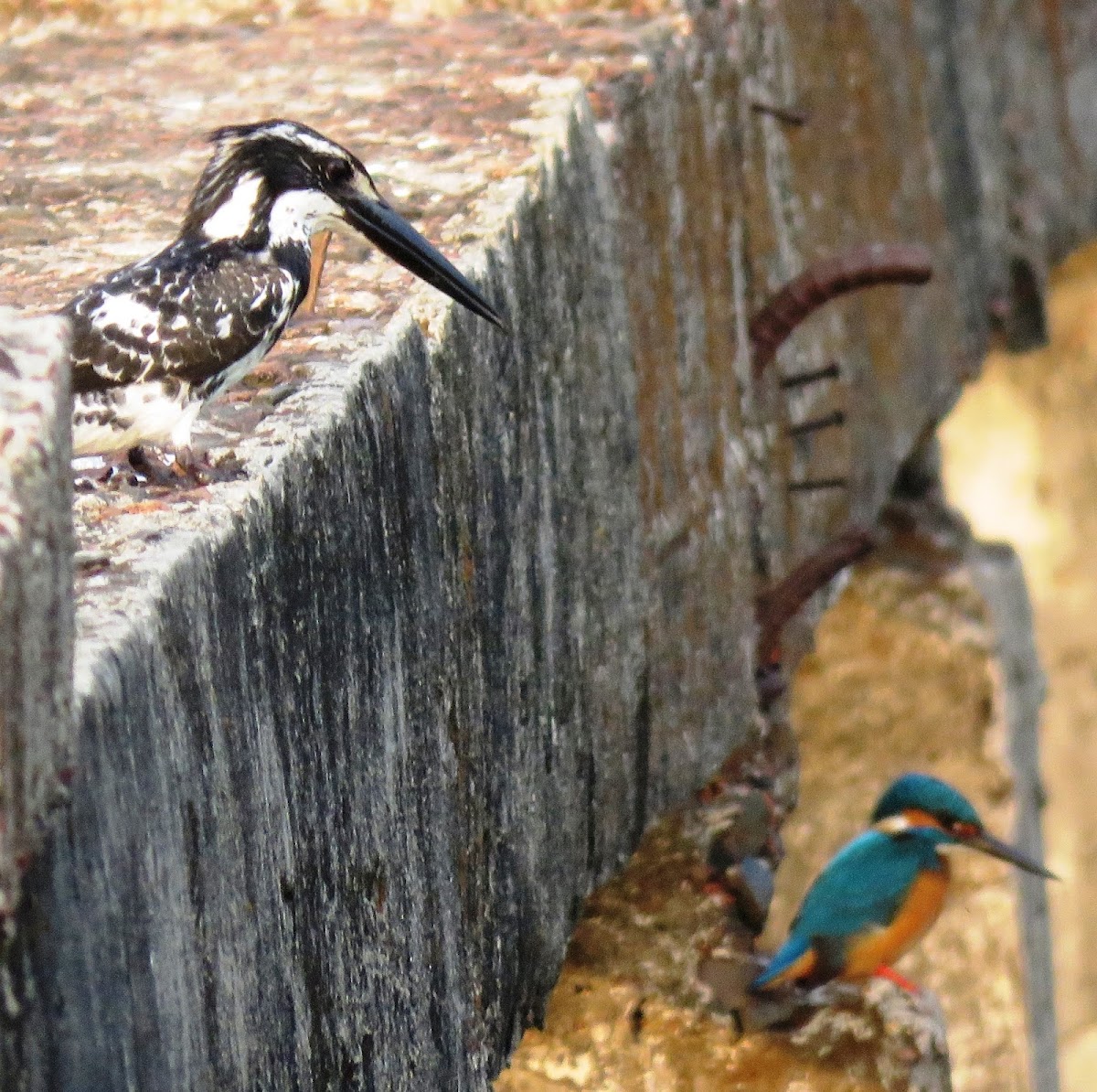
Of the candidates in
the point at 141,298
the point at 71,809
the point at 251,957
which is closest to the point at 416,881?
the point at 251,957

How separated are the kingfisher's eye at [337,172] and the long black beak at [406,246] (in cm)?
3

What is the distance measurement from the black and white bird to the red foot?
214 cm

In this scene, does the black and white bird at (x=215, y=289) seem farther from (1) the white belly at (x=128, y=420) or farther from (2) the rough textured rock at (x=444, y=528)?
(2) the rough textured rock at (x=444, y=528)

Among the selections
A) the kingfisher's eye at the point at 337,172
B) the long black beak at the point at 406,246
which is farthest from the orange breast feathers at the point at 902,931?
the kingfisher's eye at the point at 337,172

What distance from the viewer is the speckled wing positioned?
2.82 metres

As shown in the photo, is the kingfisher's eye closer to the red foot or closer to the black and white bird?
the black and white bird

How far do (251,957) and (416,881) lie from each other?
2.44 ft

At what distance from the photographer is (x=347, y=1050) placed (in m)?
2.96

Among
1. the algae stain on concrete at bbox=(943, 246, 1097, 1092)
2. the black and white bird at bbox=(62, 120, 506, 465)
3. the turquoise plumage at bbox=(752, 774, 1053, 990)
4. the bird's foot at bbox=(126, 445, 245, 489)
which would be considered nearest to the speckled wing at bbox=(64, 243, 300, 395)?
the black and white bird at bbox=(62, 120, 506, 465)

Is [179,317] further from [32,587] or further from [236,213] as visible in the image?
[32,587]

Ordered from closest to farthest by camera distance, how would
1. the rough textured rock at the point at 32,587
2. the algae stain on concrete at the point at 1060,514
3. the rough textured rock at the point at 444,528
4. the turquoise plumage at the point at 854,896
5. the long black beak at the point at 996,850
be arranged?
the rough textured rock at the point at 32,587 → the rough textured rock at the point at 444,528 → the turquoise plumage at the point at 854,896 → the long black beak at the point at 996,850 → the algae stain on concrete at the point at 1060,514

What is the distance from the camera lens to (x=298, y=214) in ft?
10.2

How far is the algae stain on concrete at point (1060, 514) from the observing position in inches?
434

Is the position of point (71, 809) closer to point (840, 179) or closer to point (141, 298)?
point (141, 298)
